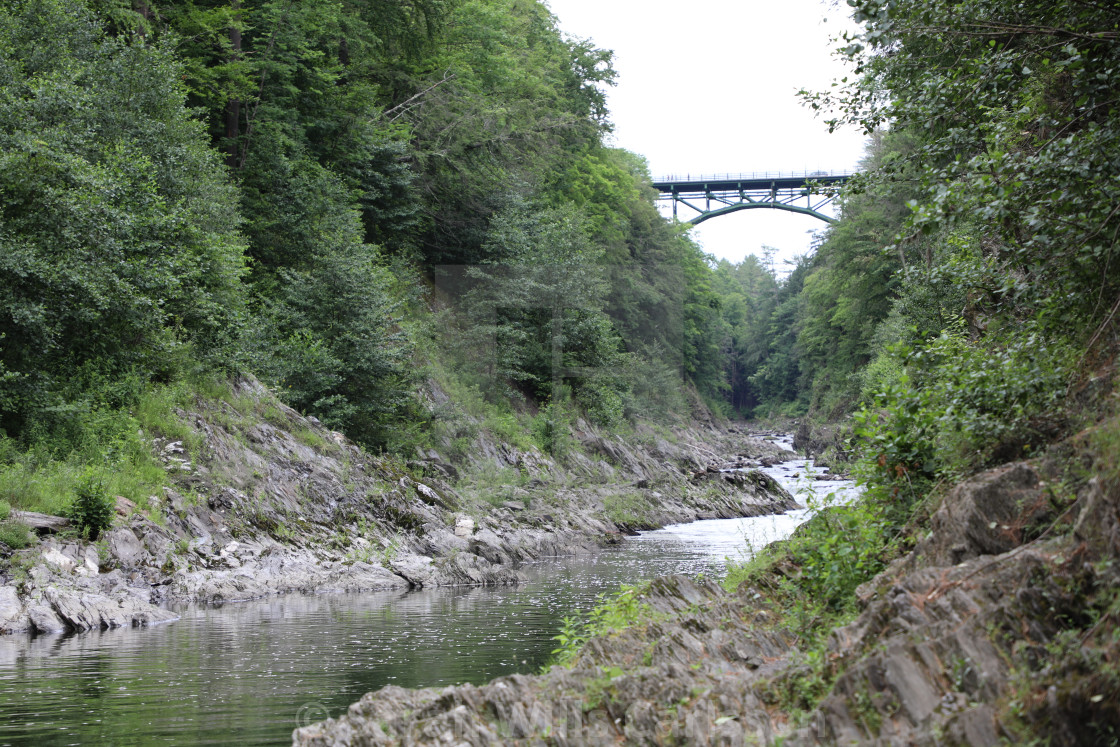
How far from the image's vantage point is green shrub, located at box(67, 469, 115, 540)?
15516 mm

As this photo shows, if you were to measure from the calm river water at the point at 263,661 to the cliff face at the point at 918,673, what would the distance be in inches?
85.3

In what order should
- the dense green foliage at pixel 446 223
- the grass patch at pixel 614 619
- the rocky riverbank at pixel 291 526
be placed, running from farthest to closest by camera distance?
the rocky riverbank at pixel 291 526 < the grass patch at pixel 614 619 < the dense green foliage at pixel 446 223

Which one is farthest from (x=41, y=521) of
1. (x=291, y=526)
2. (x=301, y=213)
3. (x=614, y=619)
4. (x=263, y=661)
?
(x=301, y=213)

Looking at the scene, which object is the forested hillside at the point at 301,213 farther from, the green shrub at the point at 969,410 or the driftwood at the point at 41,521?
the green shrub at the point at 969,410

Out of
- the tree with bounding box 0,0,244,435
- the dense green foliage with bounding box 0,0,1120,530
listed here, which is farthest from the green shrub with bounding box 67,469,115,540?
the tree with bounding box 0,0,244,435

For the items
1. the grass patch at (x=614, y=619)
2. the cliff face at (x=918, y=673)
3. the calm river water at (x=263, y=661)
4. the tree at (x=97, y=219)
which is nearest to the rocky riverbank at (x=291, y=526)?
the calm river water at (x=263, y=661)

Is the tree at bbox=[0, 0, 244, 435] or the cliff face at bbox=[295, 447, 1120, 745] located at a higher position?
the tree at bbox=[0, 0, 244, 435]

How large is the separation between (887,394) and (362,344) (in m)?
19.3

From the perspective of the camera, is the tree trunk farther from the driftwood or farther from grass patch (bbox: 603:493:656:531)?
grass patch (bbox: 603:493:656:531)

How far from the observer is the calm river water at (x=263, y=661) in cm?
825

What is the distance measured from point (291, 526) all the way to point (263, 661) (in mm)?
9071

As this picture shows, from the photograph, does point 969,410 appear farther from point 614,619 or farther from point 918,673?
point 614,619

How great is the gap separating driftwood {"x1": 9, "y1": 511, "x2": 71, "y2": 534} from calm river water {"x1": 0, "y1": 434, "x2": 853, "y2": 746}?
275cm

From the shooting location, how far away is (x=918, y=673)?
18.6ft
